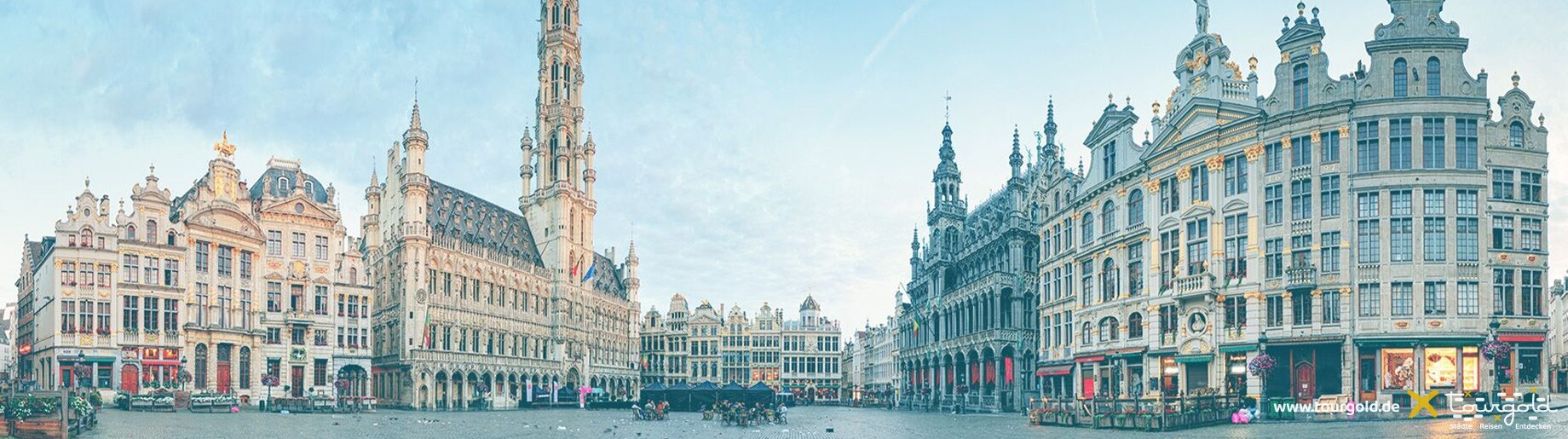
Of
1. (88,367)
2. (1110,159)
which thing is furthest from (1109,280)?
(88,367)

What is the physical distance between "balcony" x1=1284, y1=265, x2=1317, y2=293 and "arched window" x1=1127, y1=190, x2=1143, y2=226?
1040 centimetres

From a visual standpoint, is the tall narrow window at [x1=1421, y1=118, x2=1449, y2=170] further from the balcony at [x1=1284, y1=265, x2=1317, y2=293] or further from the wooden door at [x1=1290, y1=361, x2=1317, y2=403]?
the wooden door at [x1=1290, y1=361, x2=1317, y2=403]

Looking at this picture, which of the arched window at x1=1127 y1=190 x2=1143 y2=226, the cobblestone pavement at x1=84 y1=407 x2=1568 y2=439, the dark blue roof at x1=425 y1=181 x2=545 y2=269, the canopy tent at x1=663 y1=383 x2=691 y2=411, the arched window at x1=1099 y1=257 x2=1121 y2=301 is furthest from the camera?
the dark blue roof at x1=425 y1=181 x2=545 y2=269

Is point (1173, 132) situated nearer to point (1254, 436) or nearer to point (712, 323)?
point (1254, 436)

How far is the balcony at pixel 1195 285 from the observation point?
190 feet

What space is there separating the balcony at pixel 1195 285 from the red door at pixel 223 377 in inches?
2139

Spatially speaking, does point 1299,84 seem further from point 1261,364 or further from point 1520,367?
point 1520,367

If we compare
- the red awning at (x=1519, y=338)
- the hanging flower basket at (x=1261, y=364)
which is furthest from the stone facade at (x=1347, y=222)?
the hanging flower basket at (x=1261, y=364)

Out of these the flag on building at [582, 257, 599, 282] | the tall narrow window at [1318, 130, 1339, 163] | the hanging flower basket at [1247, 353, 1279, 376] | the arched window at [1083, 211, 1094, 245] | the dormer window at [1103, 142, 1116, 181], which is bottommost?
the hanging flower basket at [1247, 353, 1279, 376]

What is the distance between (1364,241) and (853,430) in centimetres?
2118

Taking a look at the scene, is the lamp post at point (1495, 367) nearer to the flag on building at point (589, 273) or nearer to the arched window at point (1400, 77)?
the arched window at point (1400, 77)

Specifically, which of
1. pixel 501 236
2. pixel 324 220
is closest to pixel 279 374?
pixel 324 220

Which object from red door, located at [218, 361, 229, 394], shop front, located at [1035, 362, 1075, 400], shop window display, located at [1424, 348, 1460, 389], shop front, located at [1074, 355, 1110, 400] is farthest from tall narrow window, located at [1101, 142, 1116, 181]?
red door, located at [218, 361, 229, 394]

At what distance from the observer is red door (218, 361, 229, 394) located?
8012 centimetres
